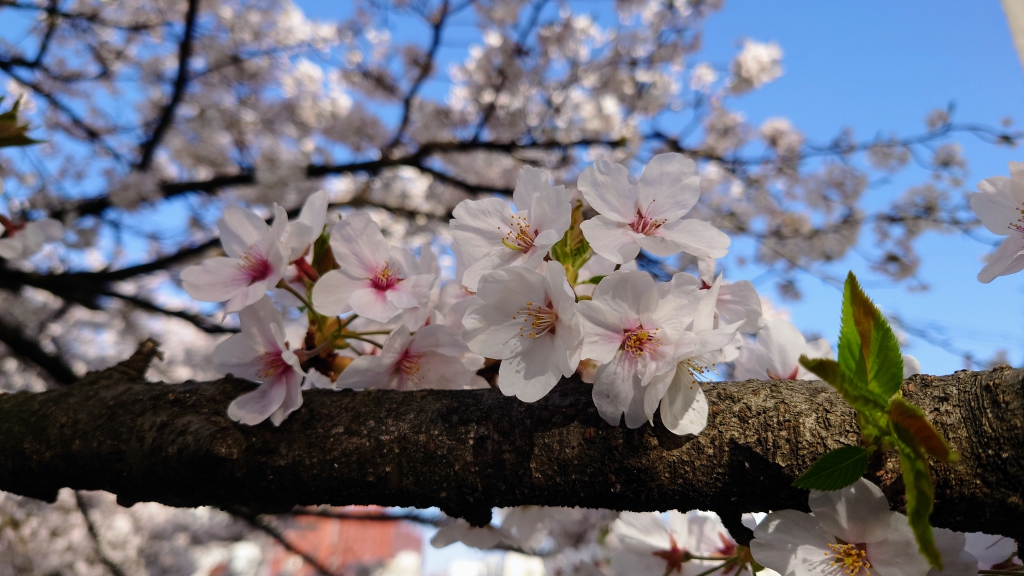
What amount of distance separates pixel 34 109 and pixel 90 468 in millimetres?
5905

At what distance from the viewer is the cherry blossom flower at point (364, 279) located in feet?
2.95

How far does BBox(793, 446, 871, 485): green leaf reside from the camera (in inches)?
23.9

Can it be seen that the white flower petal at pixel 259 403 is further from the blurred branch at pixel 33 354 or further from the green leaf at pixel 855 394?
the blurred branch at pixel 33 354

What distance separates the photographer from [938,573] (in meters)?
0.65

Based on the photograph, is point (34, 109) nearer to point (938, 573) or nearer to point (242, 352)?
point (242, 352)

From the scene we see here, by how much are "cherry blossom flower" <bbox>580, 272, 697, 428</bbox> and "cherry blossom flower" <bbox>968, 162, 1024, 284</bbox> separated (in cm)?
39

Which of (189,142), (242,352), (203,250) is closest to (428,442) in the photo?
(242,352)

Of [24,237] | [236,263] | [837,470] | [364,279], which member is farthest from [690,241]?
[24,237]

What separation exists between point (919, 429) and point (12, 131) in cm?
154

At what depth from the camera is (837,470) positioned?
2.00ft

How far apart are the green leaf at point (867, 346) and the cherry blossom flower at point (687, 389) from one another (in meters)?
0.11

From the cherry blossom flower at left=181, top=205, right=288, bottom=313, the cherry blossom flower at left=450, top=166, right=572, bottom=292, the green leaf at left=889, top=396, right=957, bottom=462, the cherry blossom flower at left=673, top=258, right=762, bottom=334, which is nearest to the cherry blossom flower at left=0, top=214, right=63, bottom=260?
the cherry blossom flower at left=181, top=205, right=288, bottom=313

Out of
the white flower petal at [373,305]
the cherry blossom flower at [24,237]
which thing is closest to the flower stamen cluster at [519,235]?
the white flower petal at [373,305]

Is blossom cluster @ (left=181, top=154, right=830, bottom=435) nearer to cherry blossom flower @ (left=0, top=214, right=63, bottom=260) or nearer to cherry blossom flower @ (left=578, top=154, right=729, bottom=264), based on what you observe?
cherry blossom flower @ (left=578, top=154, right=729, bottom=264)
